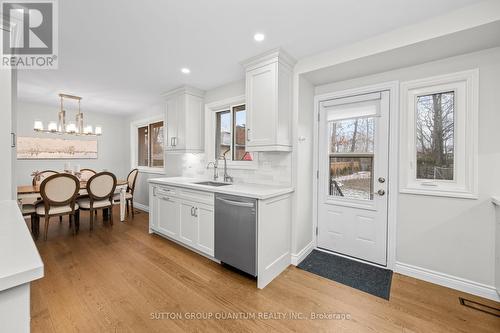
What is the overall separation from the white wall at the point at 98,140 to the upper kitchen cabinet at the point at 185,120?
288cm

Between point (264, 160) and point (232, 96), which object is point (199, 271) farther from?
point (232, 96)

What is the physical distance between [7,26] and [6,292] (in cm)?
176

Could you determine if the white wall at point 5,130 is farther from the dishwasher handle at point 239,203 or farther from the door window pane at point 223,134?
the door window pane at point 223,134

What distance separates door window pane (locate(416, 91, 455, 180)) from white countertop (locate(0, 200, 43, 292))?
3019 millimetres

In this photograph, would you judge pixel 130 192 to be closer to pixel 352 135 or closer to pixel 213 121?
pixel 213 121

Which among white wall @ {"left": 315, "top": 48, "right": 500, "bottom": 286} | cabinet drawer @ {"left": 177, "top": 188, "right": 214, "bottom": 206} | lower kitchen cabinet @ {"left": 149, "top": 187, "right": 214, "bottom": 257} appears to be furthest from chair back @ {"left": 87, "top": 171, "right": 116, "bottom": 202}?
white wall @ {"left": 315, "top": 48, "right": 500, "bottom": 286}

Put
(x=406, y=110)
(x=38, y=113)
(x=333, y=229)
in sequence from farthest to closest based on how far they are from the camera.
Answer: (x=38, y=113)
(x=333, y=229)
(x=406, y=110)

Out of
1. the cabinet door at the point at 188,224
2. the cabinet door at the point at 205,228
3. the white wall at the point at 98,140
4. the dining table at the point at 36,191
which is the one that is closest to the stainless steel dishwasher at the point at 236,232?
the cabinet door at the point at 205,228

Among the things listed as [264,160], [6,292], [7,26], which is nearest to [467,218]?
[264,160]

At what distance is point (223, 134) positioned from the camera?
12.1ft

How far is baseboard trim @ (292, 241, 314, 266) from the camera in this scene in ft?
8.52

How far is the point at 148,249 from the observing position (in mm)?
2959

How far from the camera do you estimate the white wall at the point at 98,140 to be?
461 cm
